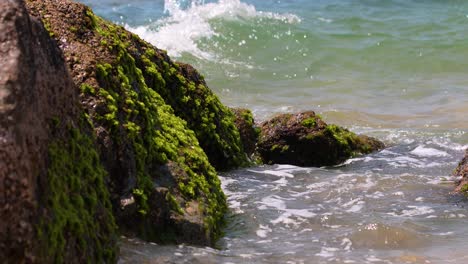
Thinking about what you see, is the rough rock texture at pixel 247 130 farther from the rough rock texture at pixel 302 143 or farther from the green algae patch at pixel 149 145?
the green algae patch at pixel 149 145

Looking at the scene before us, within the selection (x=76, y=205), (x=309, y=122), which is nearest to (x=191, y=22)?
(x=309, y=122)

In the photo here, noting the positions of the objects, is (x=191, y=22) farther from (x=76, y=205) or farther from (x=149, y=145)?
(x=76, y=205)

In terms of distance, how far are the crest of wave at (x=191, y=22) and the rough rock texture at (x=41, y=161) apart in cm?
1246

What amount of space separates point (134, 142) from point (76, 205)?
1194mm

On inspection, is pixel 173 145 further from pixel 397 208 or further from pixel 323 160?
pixel 323 160

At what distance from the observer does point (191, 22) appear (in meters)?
19.3

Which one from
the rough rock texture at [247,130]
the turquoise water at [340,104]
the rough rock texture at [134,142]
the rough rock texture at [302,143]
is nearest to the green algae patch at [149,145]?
the rough rock texture at [134,142]

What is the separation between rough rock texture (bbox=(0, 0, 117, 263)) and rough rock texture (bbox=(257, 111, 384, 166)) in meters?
4.10

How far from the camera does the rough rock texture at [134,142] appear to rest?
445cm

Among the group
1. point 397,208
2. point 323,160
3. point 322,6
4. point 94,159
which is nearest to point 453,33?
point 322,6

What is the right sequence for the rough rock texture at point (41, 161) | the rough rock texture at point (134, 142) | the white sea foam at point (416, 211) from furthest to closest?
the white sea foam at point (416, 211)
the rough rock texture at point (134, 142)
the rough rock texture at point (41, 161)

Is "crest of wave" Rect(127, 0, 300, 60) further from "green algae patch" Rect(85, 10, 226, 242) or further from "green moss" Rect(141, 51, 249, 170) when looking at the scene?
"green algae patch" Rect(85, 10, 226, 242)

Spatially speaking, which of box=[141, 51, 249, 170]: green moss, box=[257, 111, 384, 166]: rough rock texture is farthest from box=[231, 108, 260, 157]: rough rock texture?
box=[141, 51, 249, 170]: green moss

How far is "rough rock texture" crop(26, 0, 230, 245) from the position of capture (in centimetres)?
445
